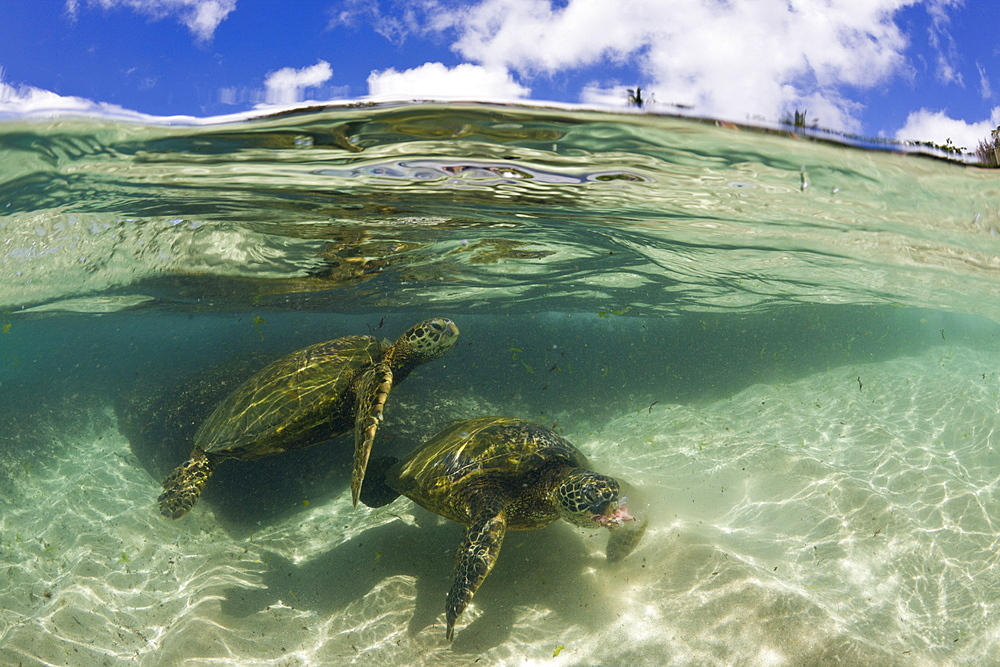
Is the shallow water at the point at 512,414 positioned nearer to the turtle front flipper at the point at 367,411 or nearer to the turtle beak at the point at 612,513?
the turtle beak at the point at 612,513

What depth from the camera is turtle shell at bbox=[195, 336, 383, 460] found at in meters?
7.21

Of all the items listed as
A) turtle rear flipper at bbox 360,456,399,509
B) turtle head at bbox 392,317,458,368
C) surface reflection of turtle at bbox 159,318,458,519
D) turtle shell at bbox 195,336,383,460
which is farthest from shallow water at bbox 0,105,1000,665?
turtle head at bbox 392,317,458,368

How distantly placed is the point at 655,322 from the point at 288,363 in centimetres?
2109

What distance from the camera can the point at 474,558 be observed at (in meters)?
5.23

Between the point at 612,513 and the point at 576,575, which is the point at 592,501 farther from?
the point at 576,575

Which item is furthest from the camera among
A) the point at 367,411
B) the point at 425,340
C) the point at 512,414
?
the point at 512,414

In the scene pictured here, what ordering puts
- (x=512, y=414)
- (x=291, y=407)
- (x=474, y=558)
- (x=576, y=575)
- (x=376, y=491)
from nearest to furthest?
(x=474, y=558)
(x=576, y=575)
(x=291, y=407)
(x=376, y=491)
(x=512, y=414)

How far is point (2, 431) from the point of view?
41.3 feet

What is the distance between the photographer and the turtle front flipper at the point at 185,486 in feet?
24.6

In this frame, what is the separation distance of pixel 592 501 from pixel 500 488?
142 cm

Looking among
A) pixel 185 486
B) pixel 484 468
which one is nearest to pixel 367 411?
pixel 484 468

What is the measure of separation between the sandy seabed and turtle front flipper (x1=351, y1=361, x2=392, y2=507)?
1.60m

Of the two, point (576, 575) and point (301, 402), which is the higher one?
point (301, 402)

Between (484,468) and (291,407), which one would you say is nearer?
(484,468)
